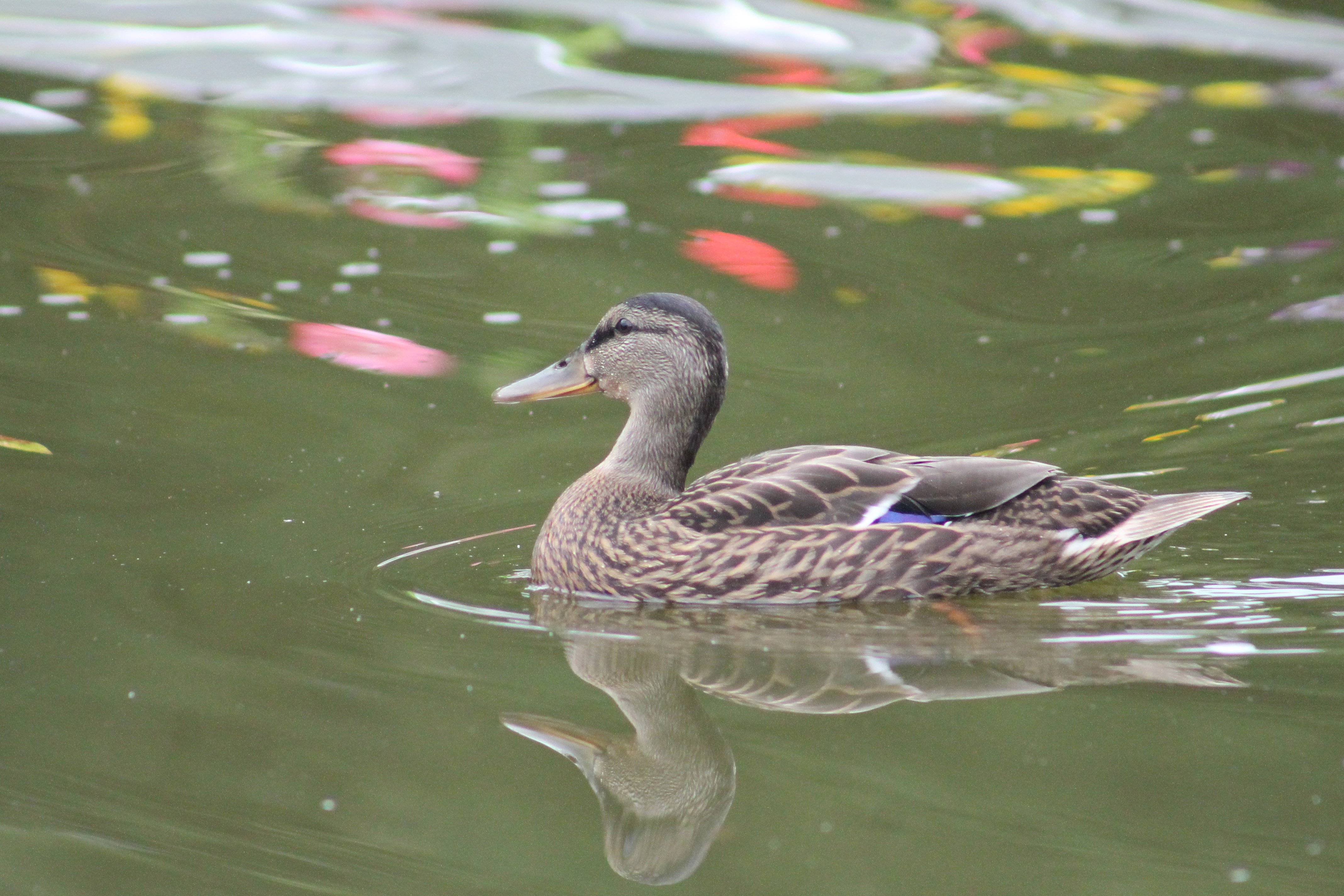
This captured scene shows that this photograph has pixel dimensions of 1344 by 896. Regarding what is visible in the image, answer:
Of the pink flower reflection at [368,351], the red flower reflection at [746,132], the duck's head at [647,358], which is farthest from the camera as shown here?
the red flower reflection at [746,132]

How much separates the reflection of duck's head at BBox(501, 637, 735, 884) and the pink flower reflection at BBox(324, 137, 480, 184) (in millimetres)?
6315

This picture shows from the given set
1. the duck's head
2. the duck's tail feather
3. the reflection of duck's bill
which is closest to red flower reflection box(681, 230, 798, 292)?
the duck's head

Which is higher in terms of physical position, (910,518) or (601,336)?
(601,336)

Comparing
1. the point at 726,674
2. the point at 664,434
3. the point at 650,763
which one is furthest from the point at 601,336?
the point at 650,763

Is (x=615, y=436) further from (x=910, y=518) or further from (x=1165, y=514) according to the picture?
(x=1165, y=514)

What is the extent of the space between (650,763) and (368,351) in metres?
4.13

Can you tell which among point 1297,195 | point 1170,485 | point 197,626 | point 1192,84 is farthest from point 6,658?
point 1192,84

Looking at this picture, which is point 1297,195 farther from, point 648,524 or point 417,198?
point 648,524

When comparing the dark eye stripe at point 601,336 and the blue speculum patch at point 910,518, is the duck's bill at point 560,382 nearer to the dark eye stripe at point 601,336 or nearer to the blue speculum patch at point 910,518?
the dark eye stripe at point 601,336

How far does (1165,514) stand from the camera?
5.91 metres

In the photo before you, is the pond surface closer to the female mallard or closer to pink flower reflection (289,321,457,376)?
pink flower reflection (289,321,457,376)

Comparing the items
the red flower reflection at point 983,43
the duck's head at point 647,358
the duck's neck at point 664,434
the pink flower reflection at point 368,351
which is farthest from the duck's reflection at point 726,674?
the red flower reflection at point 983,43

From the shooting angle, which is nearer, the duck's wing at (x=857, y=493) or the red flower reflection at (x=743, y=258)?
the duck's wing at (x=857, y=493)

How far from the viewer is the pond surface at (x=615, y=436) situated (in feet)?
13.6
